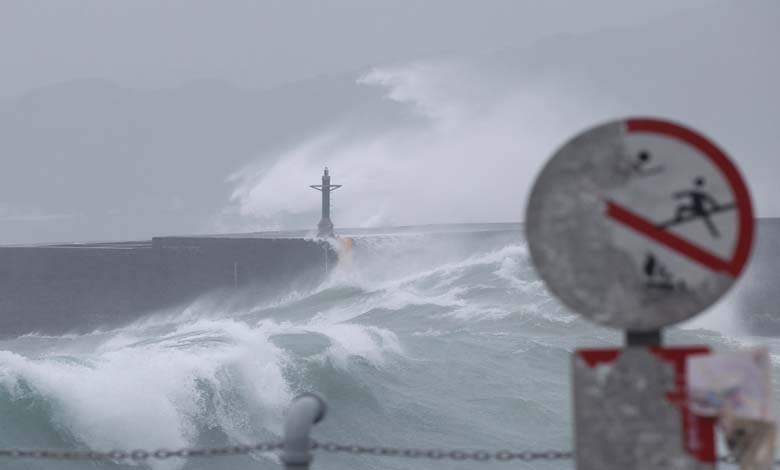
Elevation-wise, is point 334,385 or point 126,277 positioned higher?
point 126,277

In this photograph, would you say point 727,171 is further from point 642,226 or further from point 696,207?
point 642,226

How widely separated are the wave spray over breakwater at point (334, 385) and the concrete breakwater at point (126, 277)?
6379 mm

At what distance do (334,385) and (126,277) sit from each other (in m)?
15.6

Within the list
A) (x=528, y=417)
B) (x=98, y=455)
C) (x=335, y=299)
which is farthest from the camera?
(x=335, y=299)

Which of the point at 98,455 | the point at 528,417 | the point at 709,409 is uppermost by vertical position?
the point at 709,409

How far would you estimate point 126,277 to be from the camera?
94.5 ft

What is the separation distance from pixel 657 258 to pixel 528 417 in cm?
1162

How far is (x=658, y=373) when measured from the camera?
84.0 inches

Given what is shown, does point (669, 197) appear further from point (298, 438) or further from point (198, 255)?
point (198, 255)

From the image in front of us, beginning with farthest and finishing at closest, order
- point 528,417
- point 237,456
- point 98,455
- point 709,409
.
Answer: point 528,417 → point 237,456 → point 98,455 → point 709,409

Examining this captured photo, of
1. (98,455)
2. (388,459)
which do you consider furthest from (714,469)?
(388,459)

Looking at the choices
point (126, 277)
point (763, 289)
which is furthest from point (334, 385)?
point (126, 277)

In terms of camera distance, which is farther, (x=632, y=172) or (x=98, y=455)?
(x=98, y=455)

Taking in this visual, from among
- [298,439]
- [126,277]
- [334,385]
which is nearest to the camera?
[298,439]
